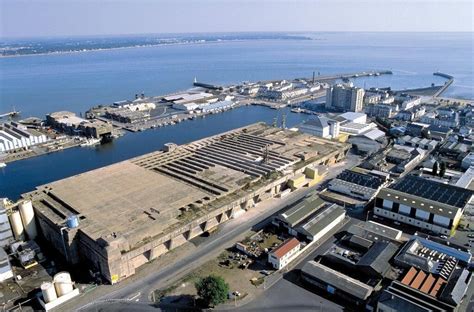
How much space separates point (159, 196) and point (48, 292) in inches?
634

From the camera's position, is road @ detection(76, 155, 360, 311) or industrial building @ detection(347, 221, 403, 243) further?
industrial building @ detection(347, 221, 403, 243)

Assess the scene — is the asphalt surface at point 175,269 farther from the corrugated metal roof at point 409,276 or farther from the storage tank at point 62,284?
the corrugated metal roof at point 409,276

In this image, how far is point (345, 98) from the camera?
97.7 metres

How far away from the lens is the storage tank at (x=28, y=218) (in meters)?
37.2

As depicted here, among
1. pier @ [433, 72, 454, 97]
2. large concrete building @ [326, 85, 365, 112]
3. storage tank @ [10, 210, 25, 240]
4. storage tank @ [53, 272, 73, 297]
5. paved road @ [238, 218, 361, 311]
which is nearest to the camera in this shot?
paved road @ [238, 218, 361, 311]

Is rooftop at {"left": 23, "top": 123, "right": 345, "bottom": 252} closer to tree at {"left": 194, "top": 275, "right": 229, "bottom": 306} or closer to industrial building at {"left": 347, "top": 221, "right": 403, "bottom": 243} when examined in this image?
tree at {"left": 194, "top": 275, "right": 229, "bottom": 306}

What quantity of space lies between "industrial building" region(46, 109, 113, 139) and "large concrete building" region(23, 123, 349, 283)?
2974 cm

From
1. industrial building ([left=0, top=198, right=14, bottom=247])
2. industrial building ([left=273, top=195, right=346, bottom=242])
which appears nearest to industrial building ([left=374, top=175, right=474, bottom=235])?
industrial building ([left=273, top=195, right=346, bottom=242])

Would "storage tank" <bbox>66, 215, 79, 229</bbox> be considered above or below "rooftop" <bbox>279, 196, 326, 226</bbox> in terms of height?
above

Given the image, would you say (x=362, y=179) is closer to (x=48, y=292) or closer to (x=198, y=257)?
(x=198, y=257)

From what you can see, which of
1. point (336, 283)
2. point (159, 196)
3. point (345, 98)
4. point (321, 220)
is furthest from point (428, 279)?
point (345, 98)

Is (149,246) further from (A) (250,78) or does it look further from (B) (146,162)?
(A) (250,78)

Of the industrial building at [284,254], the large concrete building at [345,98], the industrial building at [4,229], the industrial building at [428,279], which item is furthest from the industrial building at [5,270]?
the large concrete building at [345,98]

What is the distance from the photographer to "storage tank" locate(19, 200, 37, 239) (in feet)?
122
